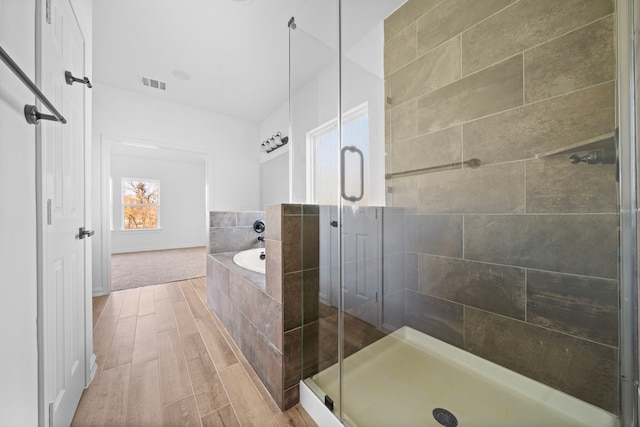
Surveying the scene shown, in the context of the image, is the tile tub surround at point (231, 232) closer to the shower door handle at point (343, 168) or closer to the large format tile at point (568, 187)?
the shower door handle at point (343, 168)

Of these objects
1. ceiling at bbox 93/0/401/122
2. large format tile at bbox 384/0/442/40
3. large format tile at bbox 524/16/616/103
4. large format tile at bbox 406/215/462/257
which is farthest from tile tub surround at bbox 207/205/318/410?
ceiling at bbox 93/0/401/122

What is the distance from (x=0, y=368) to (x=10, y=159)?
0.51 metres

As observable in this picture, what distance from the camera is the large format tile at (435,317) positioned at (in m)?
1.48

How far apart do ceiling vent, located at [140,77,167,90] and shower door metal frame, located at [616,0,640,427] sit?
3.92m

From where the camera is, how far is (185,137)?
3477 millimetres

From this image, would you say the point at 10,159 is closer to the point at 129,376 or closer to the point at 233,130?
the point at 129,376

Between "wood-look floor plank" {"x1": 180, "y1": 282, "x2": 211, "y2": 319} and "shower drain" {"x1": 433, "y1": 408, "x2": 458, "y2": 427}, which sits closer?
"shower drain" {"x1": 433, "y1": 408, "x2": 458, "y2": 427}

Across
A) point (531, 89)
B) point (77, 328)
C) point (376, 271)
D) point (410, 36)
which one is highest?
point (410, 36)

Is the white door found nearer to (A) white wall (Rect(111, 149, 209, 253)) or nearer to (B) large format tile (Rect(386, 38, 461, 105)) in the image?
(B) large format tile (Rect(386, 38, 461, 105))

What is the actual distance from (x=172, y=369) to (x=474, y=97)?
252cm

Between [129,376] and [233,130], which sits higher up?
[233,130]

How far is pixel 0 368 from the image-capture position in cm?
52

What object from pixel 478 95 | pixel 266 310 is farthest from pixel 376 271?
pixel 478 95

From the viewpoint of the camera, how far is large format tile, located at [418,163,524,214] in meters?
1.26
